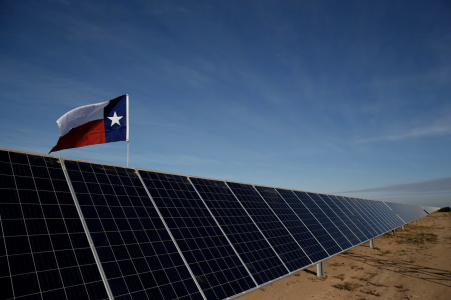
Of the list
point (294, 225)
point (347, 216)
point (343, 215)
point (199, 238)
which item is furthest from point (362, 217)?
point (199, 238)

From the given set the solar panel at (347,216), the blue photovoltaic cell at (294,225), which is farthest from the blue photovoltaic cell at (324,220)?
the blue photovoltaic cell at (294,225)

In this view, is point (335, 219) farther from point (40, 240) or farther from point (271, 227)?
point (40, 240)

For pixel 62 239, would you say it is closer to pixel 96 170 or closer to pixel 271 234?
pixel 96 170

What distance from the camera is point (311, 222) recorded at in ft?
81.4

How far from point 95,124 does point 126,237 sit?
853 centimetres

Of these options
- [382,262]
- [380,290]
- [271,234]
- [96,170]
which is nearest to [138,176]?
[96,170]

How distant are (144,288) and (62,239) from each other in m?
3.49

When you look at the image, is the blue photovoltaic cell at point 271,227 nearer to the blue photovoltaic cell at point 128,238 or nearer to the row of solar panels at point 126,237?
the row of solar panels at point 126,237

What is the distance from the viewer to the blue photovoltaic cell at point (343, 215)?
30031 millimetres

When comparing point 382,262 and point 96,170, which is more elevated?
point 96,170

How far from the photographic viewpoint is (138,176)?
15.3 meters

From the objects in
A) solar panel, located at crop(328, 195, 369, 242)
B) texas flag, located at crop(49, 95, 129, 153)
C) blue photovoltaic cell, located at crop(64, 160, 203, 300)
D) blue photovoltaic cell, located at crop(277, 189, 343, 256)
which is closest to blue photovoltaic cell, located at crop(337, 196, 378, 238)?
solar panel, located at crop(328, 195, 369, 242)

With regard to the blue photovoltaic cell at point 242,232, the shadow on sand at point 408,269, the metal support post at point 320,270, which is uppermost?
the blue photovoltaic cell at point 242,232

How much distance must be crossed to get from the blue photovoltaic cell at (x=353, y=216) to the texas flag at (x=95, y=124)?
1119 inches
